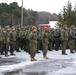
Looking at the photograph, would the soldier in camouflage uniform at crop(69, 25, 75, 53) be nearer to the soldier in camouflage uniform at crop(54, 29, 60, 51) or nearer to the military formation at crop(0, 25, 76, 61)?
the military formation at crop(0, 25, 76, 61)

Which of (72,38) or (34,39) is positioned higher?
(34,39)

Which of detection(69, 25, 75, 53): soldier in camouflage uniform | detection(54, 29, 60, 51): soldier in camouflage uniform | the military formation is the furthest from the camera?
detection(54, 29, 60, 51): soldier in camouflage uniform

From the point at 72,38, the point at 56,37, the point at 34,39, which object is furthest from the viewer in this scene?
the point at 56,37

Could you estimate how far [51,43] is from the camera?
25906 mm

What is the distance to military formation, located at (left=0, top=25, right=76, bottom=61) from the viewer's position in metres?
18.3

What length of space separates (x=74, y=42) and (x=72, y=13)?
13256 millimetres

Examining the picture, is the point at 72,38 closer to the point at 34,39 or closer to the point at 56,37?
the point at 56,37

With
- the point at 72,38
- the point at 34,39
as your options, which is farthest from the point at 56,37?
the point at 34,39

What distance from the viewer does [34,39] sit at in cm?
1808

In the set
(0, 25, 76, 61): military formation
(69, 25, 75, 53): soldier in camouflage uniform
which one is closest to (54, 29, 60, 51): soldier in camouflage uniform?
(0, 25, 76, 61): military formation

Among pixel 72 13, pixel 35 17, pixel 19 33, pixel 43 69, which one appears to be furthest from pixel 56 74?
pixel 35 17

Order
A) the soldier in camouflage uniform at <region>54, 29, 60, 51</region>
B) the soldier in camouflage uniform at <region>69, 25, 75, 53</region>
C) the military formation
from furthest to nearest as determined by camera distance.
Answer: the soldier in camouflage uniform at <region>54, 29, 60, 51</region> < the soldier in camouflage uniform at <region>69, 25, 75, 53</region> < the military formation

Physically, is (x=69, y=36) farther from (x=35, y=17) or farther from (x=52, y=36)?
(x=35, y=17)

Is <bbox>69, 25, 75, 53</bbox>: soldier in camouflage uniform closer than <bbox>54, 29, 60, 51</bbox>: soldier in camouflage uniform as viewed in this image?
Yes
